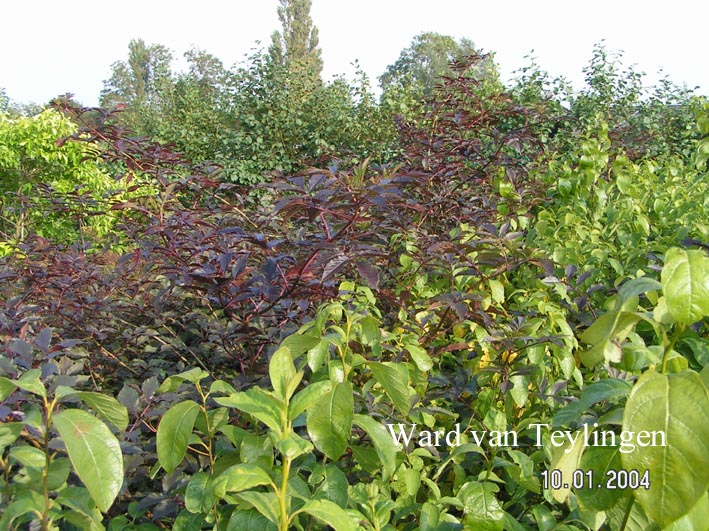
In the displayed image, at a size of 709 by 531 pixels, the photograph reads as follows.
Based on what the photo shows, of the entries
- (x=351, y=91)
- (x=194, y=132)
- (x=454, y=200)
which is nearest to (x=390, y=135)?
(x=351, y=91)

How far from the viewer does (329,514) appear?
72cm

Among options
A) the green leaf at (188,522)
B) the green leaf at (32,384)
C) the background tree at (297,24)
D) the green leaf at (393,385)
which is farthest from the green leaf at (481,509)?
the background tree at (297,24)

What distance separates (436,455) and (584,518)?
1.51ft

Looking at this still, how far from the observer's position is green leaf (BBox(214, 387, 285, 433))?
0.78 meters

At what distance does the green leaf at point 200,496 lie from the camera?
90cm

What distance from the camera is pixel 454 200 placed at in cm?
305

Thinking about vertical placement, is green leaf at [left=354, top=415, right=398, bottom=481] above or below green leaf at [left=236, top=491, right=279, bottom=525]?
above

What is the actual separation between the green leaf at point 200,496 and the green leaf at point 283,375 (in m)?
0.21

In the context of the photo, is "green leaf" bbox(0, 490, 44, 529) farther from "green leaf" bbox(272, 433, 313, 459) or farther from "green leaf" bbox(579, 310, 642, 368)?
"green leaf" bbox(579, 310, 642, 368)

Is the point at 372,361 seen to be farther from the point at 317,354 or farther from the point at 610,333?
the point at 610,333

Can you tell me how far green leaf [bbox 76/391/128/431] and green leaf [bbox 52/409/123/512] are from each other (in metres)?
0.05

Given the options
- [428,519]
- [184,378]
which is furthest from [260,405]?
[428,519]

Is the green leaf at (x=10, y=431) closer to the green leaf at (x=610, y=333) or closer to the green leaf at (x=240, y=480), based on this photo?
the green leaf at (x=240, y=480)

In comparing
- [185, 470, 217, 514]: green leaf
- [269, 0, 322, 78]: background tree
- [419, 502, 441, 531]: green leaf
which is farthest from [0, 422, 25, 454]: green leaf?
[269, 0, 322, 78]: background tree
